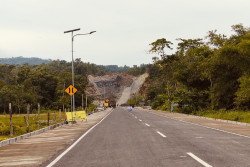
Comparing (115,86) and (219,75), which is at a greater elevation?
(115,86)

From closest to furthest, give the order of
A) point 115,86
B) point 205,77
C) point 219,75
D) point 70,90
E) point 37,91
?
point 70,90
point 219,75
point 205,77
point 37,91
point 115,86

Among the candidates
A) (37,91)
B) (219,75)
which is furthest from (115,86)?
(219,75)

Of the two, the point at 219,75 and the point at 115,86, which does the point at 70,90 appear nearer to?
the point at 219,75

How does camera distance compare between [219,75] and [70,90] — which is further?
[219,75]

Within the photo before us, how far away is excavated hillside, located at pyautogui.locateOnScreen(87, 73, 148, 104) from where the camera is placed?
184 meters

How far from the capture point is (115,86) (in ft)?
639

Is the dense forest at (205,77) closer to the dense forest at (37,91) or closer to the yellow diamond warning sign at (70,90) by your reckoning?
the dense forest at (37,91)


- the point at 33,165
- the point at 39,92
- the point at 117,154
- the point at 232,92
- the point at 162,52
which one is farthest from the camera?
the point at 39,92

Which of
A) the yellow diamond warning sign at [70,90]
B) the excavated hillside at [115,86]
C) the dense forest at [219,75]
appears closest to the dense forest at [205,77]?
the dense forest at [219,75]

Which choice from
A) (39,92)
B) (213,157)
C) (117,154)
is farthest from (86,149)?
(39,92)

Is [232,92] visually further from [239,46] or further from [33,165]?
[33,165]

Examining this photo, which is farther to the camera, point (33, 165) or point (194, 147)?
point (194, 147)

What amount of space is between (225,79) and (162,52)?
2475 centimetres

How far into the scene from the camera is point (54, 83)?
93.0 m
